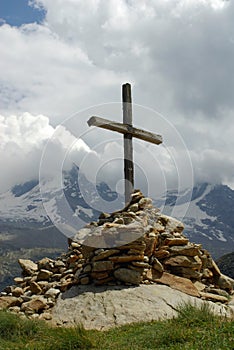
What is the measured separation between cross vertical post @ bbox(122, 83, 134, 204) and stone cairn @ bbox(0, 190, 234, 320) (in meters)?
0.88

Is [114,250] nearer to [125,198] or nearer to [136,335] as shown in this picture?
[125,198]

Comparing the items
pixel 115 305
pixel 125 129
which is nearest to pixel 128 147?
pixel 125 129

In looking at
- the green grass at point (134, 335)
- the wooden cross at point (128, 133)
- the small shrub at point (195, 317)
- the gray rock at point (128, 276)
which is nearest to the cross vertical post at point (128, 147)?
the wooden cross at point (128, 133)

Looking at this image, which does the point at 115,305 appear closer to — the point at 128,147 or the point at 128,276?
the point at 128,276

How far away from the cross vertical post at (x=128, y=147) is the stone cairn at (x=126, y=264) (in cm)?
88

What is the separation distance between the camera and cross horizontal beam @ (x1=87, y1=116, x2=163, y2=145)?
1725cm

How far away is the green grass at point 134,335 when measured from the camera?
31.9ft

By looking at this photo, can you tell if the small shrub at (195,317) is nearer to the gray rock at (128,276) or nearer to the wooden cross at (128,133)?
the gray rock at (128,276)

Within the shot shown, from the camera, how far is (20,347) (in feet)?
34.0

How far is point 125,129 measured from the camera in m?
18.5

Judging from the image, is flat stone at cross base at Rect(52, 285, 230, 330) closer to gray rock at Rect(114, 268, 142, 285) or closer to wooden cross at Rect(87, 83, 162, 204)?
gray rock at Rect(114, 268, 142, 285)

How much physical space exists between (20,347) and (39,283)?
732 centimetres

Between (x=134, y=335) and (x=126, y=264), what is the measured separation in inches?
200

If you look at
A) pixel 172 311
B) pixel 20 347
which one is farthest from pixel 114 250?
pixel 20 347
